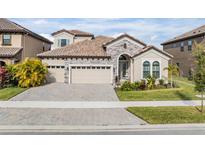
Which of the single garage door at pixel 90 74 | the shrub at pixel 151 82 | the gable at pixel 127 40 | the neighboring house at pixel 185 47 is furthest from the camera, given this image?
the neighboring house at pixel 185 47

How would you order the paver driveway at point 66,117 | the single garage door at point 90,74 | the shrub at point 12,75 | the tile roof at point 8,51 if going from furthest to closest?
1. the single garage door at point 90,74
2. the tile roof at point 8,51
3. the shrub at point 12,75
4. the paver driveway at point 66,117

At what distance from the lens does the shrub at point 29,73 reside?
1927 cm

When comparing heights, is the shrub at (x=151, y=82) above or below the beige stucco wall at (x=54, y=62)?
below

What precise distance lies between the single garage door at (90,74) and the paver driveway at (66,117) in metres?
10.0

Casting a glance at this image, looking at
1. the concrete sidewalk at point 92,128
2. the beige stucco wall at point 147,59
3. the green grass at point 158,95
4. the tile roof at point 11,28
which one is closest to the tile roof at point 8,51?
the tile roof at point 11,28

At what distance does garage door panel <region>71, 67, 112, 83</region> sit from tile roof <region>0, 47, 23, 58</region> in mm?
5573

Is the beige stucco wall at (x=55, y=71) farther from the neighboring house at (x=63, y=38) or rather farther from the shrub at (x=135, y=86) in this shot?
the neighboring house at (x=63, y=38)

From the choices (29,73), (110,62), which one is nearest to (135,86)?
(110,62)

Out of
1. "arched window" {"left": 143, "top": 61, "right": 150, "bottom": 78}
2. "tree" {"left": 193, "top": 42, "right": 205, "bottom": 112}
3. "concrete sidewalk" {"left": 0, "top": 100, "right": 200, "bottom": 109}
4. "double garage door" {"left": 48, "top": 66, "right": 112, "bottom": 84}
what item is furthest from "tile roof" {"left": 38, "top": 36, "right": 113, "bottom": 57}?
"tree" {"left": 193, "top": 42, "right": 205, "bottom": 112}

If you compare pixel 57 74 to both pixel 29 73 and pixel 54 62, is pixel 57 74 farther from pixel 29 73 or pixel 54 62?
pixel 29 73

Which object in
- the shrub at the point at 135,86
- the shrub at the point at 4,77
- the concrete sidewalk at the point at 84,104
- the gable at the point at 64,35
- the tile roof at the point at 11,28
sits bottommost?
the concrete sidewalk at the point at 84,104

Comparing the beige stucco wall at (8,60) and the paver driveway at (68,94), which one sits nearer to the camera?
the paver driveway at (68,94)

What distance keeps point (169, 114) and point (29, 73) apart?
42.7 ft

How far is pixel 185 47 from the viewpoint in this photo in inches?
1196
